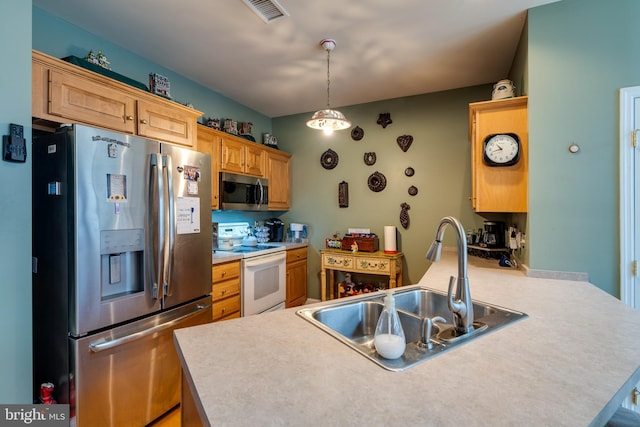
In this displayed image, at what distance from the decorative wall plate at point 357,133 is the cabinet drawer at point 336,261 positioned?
1.55 m

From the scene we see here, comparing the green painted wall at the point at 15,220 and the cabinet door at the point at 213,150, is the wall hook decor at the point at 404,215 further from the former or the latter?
the green painted wall at the point at 15,220

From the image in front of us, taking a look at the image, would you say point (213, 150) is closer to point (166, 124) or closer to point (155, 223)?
point (166, 124)

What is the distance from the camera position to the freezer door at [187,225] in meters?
1.99

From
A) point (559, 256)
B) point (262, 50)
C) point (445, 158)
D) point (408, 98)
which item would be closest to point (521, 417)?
point (559, 256)

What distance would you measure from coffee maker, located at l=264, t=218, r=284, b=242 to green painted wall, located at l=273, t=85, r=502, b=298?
0.85ft

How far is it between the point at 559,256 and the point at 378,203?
6.92 feet

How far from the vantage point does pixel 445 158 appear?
11.3ft

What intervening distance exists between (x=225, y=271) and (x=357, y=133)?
2384 millimetres

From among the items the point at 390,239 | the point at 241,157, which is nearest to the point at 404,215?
the point at 390,239

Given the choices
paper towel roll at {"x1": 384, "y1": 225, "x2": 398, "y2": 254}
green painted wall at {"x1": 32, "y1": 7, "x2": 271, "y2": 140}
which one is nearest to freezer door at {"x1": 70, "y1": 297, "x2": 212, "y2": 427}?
green painted wall at {"x1": 32, "y1": 7, "x2": 271, "y2": 140}

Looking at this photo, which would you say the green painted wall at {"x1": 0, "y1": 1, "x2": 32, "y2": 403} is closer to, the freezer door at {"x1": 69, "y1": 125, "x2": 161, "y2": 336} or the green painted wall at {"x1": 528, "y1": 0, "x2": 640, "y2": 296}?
the freezer door at {"x1": 69, "y1": 125, "x2": 161, "y2": 336}

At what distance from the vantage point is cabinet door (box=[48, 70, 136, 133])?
68.5 inches

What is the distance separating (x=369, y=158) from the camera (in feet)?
12.5

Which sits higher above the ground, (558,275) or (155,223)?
(155,223)
